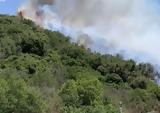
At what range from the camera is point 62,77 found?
68750mm

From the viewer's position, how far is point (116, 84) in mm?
80625

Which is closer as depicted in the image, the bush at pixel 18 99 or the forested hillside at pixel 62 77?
the bush at pixel 18 99

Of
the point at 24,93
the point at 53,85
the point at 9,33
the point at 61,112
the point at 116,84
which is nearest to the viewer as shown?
the point at 24,93

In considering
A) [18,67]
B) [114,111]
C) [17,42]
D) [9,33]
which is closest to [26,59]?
[18,67]

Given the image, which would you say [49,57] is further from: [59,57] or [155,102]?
[155,102]

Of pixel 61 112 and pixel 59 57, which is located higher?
pixel 59 57

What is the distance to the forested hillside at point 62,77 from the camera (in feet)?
136

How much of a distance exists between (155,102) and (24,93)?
32690 mm

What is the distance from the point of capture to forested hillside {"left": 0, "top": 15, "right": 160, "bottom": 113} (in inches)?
1629

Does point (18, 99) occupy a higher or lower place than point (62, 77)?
lower

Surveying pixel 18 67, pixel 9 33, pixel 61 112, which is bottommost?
pixel 61 112

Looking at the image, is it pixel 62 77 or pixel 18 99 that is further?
pixel 62 77

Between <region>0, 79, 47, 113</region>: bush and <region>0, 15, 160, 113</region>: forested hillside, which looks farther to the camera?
<region>0, 15, 160, 113</region>: forested hillside

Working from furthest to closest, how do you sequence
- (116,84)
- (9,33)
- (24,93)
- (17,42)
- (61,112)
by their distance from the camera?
(9,33), (17,42), (116,84), (61,112), (24,93)
